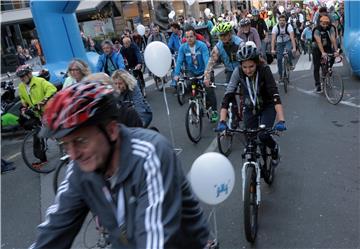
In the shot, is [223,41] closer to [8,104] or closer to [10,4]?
[8,104]

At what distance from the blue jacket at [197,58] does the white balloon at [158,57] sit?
0.93 m

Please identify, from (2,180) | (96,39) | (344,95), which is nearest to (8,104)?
(2,180)

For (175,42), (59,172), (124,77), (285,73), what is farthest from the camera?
(175,42)

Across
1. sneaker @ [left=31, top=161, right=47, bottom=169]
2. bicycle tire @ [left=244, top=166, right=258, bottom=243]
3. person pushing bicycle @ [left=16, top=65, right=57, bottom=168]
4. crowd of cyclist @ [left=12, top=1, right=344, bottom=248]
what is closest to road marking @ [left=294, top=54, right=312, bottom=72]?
crowd of cyclist @ [left=12, top=1, right=344, bottom=248]

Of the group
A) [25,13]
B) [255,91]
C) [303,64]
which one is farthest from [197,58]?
[25,13]

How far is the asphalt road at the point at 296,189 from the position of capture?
4.18 meters

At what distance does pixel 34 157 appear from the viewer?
774 cm

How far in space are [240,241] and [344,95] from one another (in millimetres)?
6001

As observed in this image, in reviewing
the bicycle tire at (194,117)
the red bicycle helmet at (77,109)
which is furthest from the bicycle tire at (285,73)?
the red bicycle helmet at (77,109)

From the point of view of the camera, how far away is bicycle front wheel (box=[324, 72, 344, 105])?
27.9ft

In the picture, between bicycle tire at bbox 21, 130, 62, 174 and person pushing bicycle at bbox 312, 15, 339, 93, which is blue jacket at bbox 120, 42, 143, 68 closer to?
bicycle tire at bbox 21, 130, 62, 174

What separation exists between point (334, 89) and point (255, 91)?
459cm

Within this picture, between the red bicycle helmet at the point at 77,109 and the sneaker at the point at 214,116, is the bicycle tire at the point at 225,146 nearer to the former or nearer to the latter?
the sneaker at the point at 214,116

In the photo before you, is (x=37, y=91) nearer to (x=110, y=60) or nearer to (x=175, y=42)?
(x=110, y=60)
